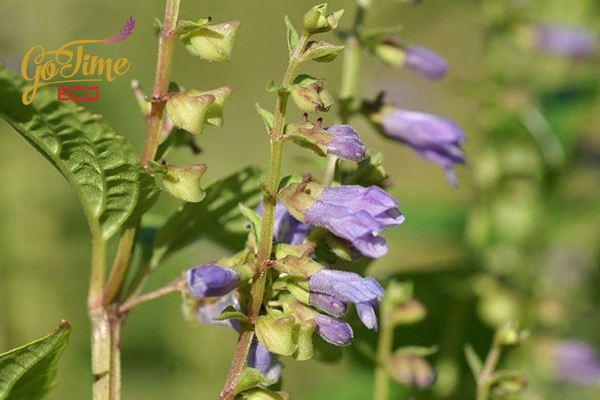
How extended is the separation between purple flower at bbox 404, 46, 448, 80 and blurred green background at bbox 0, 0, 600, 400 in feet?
0.62

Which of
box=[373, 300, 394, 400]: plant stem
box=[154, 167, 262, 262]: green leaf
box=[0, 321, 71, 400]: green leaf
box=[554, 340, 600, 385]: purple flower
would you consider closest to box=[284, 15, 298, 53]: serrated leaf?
box=[154, 167, 262, 262]: green leaf

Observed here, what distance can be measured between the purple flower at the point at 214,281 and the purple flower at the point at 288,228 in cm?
15

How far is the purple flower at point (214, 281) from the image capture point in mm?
919

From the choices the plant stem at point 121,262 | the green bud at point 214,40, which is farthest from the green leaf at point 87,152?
the green bud at point 214,40

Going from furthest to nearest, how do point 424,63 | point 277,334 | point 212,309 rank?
point 424,63
point 212,309
point 277,334

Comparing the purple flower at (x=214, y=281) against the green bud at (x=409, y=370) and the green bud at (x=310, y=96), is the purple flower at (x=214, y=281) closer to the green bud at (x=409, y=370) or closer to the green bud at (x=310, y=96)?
the green bud at (x=310, y=96)

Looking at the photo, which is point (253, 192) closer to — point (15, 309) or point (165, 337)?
point (15, 309)

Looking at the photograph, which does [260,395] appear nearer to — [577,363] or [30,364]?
[30,364]

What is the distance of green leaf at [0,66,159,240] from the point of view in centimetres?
91

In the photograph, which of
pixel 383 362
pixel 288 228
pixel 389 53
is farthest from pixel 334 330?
pixel 389 53

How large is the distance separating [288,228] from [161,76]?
0.73ft

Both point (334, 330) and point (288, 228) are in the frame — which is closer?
point (334, 330)

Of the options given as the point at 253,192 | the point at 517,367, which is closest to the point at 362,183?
the point at 253,192

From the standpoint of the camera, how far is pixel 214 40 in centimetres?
101
